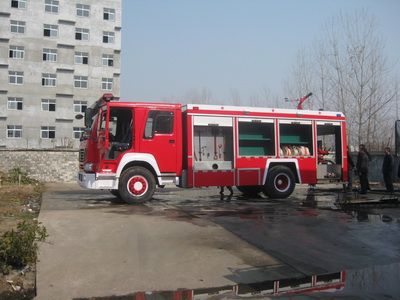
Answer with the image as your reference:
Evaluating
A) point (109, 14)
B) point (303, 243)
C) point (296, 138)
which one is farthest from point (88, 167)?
point (109, 14)

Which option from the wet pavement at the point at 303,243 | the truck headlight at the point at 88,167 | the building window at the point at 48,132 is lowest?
the wet pavement at the point at 303,243

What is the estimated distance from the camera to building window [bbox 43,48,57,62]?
190ft

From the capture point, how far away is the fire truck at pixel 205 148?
43.0ft

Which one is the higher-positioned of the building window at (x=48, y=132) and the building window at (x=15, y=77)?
the building window at (x=15, y=77)

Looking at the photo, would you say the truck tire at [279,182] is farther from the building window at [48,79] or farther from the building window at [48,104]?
the building window at [48,79]

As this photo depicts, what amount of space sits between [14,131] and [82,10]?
58.5 ft

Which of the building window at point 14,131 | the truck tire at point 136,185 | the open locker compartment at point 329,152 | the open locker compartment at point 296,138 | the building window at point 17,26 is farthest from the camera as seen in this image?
the building window at point 17,26

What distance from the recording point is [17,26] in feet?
186

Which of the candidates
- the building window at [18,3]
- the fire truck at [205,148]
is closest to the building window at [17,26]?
the building window at [18,3]

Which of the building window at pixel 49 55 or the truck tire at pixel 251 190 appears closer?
the truck tire at pixel 251 190

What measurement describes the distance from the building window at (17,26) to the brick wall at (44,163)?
96.9 feet

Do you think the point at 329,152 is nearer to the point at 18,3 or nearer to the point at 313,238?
the point at 313,238

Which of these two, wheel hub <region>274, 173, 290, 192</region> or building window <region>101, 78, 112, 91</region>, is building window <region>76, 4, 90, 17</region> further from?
wheel hub <region>274, 173, 290, 192</region>

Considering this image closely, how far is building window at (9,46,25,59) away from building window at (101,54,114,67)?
978cm
